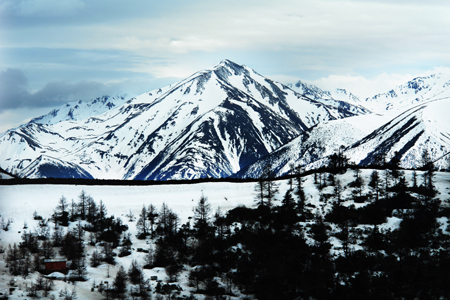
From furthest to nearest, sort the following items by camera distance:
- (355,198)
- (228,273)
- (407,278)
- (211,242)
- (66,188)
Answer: (66,188) → (355,198) → (211,242) → (228,273) → (407,278)

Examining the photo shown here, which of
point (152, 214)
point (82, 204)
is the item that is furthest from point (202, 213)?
point (82, 204)

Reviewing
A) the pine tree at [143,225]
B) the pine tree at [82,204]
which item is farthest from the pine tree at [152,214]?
the pine tree at [82,204]

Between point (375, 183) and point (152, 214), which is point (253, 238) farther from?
point (375, 183)

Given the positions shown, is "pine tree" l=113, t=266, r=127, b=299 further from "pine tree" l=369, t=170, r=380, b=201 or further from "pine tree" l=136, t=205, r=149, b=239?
"pine tree" l=369, t=170, r=380, b=201

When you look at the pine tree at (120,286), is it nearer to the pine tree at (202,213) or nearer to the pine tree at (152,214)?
the pine tree at (152,214)

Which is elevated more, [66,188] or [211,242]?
[66,188]

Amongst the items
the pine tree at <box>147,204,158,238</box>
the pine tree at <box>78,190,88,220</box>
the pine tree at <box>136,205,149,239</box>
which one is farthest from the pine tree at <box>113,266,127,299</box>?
the pine tree at <box>78,190,88,220</box>

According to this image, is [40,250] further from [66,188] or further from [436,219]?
[436,219]

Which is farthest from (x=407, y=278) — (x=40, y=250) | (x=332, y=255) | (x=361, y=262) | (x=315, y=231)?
(x=40, y=250)
